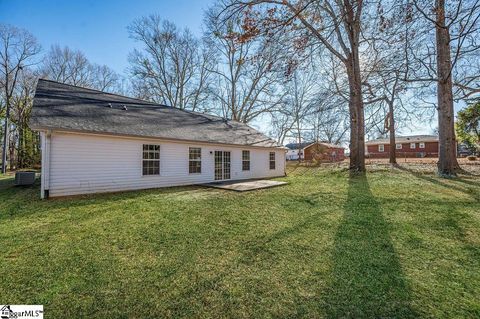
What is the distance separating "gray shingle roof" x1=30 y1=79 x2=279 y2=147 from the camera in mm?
7598

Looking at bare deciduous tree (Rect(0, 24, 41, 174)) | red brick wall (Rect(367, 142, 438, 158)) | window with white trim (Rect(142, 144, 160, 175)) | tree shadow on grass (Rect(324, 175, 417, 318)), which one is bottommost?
tree shadow on grass (Rect(324, 175, 417, 318))

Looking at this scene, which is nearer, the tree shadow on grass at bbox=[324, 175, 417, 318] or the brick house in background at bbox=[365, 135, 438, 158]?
the tree shadow on grass at bbox=[324, 175, 417, 318]

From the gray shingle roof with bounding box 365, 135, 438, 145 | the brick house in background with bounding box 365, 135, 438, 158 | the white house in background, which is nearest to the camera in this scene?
the white house in background

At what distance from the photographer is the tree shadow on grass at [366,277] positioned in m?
2.19

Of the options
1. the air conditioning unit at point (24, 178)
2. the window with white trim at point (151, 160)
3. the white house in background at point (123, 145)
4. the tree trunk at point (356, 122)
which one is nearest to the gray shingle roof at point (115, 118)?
the white house in background at point (123, 145)

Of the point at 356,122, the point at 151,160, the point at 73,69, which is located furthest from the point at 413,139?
the point at 73,69

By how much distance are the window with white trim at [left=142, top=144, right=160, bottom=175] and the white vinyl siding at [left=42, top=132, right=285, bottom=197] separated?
0.17 meters

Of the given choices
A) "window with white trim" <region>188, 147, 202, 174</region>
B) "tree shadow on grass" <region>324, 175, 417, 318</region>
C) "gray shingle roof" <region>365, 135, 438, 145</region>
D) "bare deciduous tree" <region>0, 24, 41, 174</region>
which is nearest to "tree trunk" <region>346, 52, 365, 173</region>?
"window with white trim" <region>188, 147, 202, 174</region>

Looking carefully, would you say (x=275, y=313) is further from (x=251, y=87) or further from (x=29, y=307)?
(x=251, y=87)

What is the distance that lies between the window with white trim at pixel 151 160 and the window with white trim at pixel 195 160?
1.59m

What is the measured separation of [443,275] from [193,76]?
25.2 m

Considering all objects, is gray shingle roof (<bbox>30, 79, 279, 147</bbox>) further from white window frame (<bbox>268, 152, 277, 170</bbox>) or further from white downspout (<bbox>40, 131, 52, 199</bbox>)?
white window frame (<bbox>268, 152, 277, 170</bbox>)

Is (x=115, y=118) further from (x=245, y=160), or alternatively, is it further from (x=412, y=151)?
(x=412, y=151)

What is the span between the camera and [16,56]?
20.1 m
